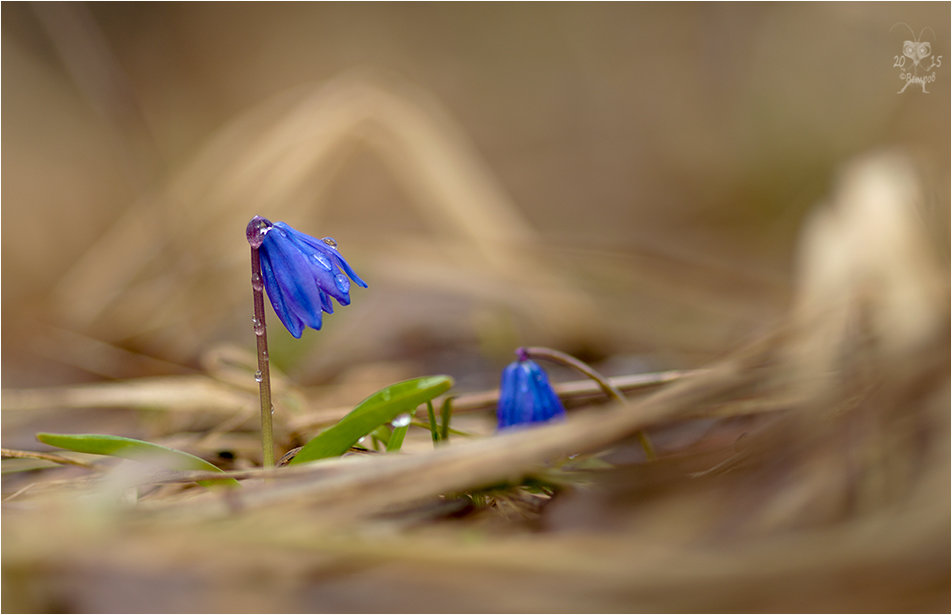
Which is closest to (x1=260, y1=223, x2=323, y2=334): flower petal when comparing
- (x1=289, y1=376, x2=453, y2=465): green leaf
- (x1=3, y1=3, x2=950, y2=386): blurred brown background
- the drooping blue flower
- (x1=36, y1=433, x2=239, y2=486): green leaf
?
the drooping blue flower

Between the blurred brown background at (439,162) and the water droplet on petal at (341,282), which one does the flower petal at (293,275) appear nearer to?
the water droplet on petal at (341,282)

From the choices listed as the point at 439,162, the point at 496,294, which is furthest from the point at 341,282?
Result: the point at 439,162

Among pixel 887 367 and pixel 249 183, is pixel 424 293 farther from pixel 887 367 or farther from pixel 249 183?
pixel 887 367

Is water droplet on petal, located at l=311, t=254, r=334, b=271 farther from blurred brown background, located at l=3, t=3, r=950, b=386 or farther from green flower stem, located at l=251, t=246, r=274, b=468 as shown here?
blurred brown background, located at l=3, t=3, r=950, b=386

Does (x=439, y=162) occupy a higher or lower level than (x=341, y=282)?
higher

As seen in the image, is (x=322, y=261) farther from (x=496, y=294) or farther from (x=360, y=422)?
(x=496, y=294)

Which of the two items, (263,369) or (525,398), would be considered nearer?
(263,369)
